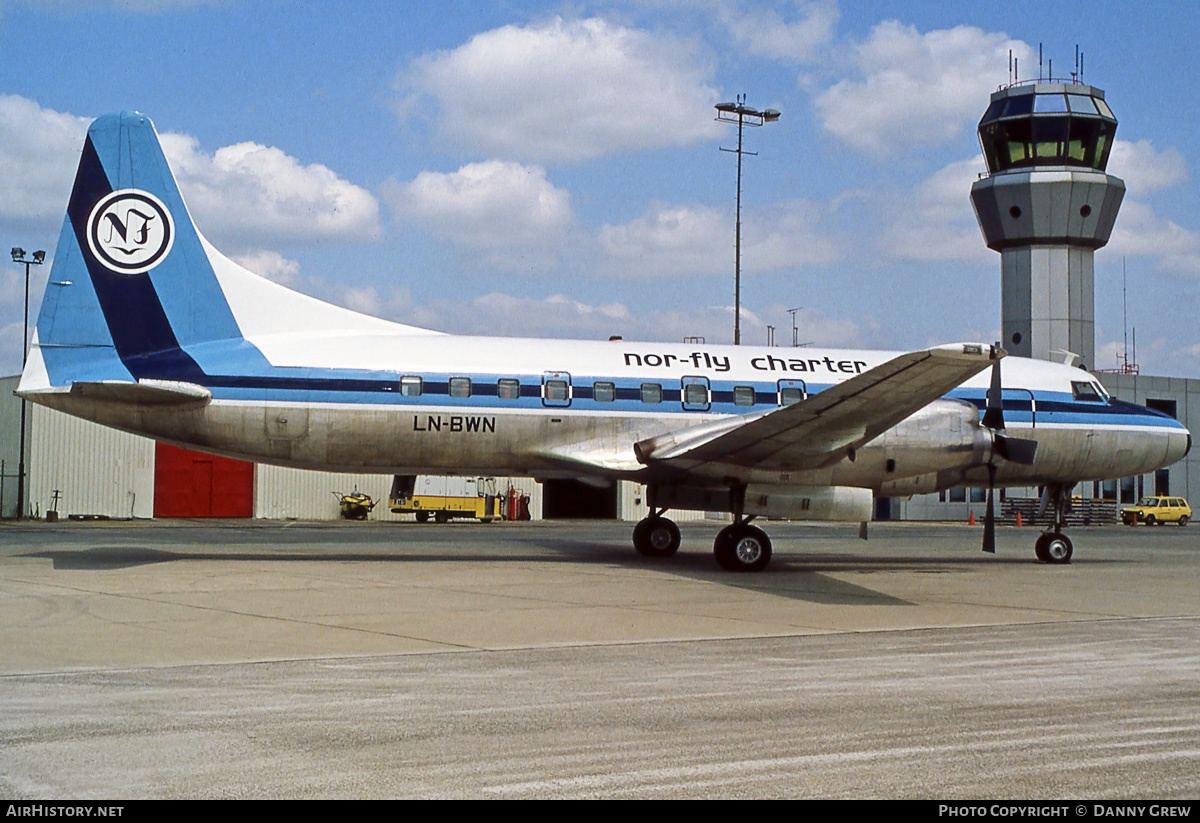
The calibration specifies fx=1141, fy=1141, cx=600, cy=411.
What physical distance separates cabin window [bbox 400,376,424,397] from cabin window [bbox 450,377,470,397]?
0.56 metres

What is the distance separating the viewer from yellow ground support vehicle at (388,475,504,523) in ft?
154

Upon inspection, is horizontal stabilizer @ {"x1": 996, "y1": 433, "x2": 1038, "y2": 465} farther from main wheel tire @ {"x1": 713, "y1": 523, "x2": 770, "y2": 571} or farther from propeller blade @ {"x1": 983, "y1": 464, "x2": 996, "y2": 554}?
main wheel tire @ {"x1": 713, "y1": 523, "x2": 770, "y2": 571}

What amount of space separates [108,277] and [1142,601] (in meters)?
17.1

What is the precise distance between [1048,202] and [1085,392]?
38.1 meters

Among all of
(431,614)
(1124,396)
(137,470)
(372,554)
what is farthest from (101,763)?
(1124,396)

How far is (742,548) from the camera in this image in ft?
65.1

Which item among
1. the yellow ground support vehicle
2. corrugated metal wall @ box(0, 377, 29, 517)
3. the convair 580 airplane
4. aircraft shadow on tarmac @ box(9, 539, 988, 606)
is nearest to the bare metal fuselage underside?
the convair 580 airplane

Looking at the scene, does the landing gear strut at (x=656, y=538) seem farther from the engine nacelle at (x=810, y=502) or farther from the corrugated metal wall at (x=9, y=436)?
the corrugated metal wall at (x=9, y=436)

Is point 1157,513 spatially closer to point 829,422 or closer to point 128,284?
point 829,422

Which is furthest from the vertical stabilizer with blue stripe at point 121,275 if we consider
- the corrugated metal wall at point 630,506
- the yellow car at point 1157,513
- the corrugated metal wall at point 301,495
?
the yellow car at point 1157,513

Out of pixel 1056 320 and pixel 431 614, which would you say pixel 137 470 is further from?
pixel 1056 320

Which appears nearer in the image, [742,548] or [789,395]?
[742,548]

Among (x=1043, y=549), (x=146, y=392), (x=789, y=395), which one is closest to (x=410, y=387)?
(x=146, y=392)

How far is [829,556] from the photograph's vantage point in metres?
25.1
